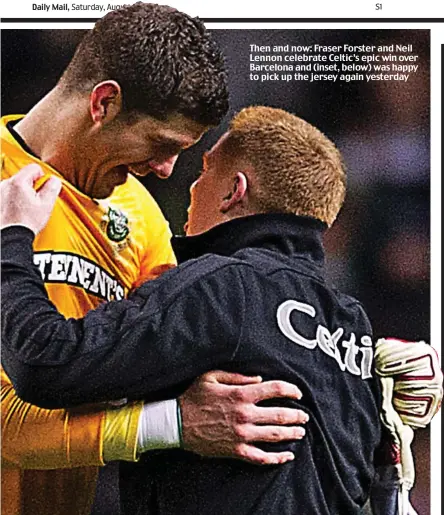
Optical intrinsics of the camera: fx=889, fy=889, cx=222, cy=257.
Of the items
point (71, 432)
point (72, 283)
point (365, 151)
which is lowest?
point (71, 432)

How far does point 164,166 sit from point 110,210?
0.06 m

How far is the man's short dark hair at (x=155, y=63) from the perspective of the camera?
28.1 inches

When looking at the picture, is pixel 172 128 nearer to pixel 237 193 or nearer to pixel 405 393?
pixel 237 193

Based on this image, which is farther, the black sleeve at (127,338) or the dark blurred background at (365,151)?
the dark blurred background at (365,151)

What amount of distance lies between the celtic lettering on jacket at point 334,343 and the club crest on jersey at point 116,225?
155mm

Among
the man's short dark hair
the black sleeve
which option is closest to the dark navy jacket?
the black sleeve

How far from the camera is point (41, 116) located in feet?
2.42

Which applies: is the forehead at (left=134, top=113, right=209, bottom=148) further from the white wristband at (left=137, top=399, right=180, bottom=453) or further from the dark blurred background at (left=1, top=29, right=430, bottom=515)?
the white wristband at (left=137, top=399, right=180, bottom=453)

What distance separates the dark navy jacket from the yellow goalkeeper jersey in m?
0.02

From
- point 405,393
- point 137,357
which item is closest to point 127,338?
point 137,357

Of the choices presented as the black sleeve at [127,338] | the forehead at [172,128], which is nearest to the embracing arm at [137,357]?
the black sleeve at [127,338]

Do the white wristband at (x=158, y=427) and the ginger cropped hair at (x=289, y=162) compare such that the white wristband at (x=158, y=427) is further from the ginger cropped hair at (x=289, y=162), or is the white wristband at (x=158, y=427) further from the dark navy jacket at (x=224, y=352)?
the ginger cropped hair at (x=289, y=162)

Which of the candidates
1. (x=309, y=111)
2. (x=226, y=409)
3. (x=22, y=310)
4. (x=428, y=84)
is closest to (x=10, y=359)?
(x=22, y=310)

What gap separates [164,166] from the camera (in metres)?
0.75
